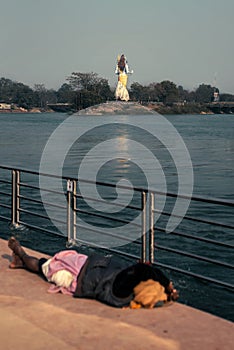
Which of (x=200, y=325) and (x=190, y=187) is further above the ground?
(x=200, y=325)

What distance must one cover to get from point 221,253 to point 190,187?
43.2 feet

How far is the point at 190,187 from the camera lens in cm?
2609

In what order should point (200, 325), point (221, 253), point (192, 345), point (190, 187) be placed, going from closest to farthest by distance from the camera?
point (192, 345), point (200, 325), point (221, 253), point (190, 187)

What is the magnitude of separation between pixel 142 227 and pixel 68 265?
1792mm

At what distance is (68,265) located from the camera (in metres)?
6.57

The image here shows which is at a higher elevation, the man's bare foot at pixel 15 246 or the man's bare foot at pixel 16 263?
the man's bare foot at pixel 15 246

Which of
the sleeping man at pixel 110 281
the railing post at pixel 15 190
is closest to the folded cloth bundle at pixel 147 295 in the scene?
the sleeping man at pixel 110 281

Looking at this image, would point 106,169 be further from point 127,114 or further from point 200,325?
point 127,114

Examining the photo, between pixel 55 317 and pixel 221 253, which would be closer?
pixel 55 317

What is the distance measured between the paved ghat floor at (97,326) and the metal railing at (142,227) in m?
1.58

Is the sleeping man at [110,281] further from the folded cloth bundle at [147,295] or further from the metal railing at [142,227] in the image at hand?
the metal railing at [142,227]

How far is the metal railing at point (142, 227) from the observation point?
8.14m

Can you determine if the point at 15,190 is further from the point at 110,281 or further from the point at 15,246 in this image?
the point at 110,281

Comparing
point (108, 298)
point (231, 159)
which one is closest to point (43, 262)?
point (108, 298)
